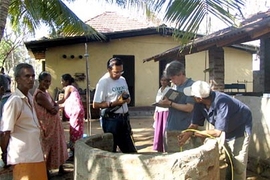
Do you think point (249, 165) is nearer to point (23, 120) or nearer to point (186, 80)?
point (186, 80)

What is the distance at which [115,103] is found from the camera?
423 centimetres

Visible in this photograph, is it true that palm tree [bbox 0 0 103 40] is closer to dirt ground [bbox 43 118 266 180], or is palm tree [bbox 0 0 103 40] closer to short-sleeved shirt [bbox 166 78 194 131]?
dirt ground [bbox 43 118 266 180]

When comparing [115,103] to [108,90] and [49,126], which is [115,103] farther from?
[49,126]

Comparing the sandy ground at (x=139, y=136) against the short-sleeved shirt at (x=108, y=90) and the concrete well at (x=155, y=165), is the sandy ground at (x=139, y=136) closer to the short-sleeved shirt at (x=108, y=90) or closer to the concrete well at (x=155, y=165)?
the short-sleeved shirt at (x=108, y=90)

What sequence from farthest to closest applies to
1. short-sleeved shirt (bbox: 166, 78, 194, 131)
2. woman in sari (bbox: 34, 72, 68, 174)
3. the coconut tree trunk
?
woman in sari (bbox: 34, 72, 68, 174) → short-sleeved shirt (bbox: 166, 78, 194, 131) → the coconut tree trunk

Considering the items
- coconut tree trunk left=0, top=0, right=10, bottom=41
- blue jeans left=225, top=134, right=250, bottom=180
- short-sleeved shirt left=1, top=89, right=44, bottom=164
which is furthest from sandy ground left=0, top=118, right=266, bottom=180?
coconut tree trunk left=0, top=0, right=10, bottom=41

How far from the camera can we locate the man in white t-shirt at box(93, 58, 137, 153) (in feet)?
14.0

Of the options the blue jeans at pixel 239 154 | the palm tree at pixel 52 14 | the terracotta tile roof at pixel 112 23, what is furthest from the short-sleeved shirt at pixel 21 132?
the terracotta tile roof at pixel 112 23

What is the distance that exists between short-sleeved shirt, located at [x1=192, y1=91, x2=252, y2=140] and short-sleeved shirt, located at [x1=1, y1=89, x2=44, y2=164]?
1.88m

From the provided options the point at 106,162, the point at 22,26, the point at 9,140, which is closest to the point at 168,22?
the point at 106,162

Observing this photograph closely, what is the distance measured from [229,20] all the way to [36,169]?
97.2 inches

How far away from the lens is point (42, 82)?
4980 millimetres

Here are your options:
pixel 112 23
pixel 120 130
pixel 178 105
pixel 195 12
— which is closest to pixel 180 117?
pixel 178 105

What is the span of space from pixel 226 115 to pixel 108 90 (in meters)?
1.54
